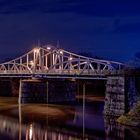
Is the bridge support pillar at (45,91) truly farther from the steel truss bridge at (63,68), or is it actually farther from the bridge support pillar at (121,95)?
the bridge support pillar at (121,95)

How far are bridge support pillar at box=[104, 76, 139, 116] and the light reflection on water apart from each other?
201cm

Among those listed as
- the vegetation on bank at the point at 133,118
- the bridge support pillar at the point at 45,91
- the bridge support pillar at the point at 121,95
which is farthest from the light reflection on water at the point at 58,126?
the bridge support pillar at the point at 45,91

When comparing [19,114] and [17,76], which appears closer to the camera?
[19,114]

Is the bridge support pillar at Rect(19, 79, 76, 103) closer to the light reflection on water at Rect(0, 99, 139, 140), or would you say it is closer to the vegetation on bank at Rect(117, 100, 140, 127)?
the light reflection on water at Rect(0, 99, 139, 140)

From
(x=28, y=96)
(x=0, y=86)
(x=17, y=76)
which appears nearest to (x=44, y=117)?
(x=28, y=96)

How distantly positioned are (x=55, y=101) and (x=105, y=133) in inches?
1661

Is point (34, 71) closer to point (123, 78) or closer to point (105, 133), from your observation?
point (123, 78)

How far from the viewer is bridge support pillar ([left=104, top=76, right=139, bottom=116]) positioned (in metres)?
62.6

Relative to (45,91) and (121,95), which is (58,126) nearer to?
(121,95)

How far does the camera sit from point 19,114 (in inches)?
2864

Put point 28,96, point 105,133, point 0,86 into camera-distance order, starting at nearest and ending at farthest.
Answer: point 105,133 → point 28,96 → point 0,86

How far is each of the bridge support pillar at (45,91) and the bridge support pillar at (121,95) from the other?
100 feet

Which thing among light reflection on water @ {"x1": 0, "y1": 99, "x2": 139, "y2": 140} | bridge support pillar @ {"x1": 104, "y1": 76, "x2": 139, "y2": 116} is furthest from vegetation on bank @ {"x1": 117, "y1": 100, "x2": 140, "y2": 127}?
bridge support pillar @ {"x1": 104, "y1": 76, "x2": 139, "y2": 116}

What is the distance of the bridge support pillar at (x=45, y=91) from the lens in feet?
307
